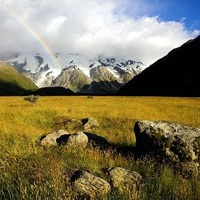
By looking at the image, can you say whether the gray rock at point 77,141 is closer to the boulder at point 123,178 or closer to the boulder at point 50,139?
the boulder at point 50,139

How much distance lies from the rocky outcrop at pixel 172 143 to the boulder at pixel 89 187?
3.00m

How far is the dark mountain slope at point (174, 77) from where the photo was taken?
4925 inches

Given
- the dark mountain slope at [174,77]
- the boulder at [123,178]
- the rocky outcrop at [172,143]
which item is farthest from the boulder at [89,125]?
the dark mountain slope at [174,77]

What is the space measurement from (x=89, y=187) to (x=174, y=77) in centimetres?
13981

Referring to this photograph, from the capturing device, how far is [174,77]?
13762cm

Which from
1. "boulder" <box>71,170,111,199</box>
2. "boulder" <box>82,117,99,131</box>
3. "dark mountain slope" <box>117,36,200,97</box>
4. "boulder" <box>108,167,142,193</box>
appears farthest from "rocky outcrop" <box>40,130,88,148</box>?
"dark mountain slope" <box>117,36,200,97</box>

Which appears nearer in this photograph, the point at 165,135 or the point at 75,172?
the point at 75,172

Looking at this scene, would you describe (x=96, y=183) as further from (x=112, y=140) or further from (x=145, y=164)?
(x=112, y=140)

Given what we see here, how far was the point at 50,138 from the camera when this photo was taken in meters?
10.7

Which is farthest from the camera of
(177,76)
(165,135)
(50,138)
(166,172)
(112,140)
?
(177,76)

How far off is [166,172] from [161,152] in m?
1.37

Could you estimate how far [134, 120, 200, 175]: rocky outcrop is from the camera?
738 cm

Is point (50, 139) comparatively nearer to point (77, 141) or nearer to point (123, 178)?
point (77, 141)

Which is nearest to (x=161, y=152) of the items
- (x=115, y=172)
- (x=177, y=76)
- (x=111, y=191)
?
(x=115, y=172)
